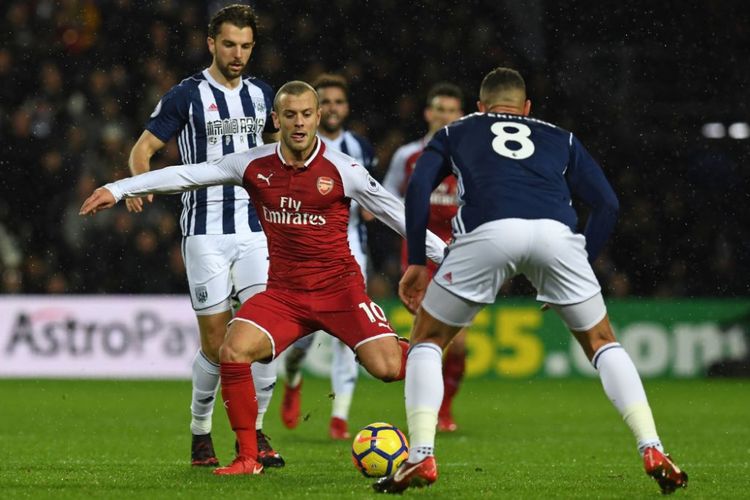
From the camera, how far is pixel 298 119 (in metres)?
6.16

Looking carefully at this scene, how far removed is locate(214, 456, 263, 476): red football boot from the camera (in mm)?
6055

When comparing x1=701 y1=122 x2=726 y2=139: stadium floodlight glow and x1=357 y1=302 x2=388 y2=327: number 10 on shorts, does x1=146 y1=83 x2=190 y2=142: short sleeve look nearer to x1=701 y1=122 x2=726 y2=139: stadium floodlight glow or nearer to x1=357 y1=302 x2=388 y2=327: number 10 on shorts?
x1=357 y1=302 x2=388 y2=327: number 10 on shorts

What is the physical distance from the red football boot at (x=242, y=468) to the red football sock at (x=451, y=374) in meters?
3.32

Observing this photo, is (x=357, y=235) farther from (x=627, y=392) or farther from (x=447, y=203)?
(x=627, y=392)

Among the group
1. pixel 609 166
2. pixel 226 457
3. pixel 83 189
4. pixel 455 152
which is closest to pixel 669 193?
pixel 609 166

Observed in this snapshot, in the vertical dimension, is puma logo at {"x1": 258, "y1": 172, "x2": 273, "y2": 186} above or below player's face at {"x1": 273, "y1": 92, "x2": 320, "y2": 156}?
below

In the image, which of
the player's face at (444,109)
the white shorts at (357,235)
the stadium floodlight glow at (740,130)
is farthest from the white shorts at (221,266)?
the stadium floodlight glow at (740,130)

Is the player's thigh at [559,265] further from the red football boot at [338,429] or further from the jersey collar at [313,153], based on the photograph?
the red football boot at [338,429]

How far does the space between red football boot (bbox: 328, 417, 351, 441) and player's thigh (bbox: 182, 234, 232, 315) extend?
1.93 metres

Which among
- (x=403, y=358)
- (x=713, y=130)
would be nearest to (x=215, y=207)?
(x=403, y=358)

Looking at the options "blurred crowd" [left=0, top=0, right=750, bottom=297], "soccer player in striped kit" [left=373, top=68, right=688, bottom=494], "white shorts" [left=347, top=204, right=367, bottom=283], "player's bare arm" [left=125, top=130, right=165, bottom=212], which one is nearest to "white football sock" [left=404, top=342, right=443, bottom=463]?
"soccer player in striped kit" [left=373, top=68, right=688, bottom=494]

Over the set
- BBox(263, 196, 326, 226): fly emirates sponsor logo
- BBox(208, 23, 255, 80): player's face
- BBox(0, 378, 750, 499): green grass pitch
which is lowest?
BBox(0, 378, 750, 499): green grass pitch

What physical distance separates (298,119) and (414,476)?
187 centimetres

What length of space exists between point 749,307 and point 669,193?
261 cm
